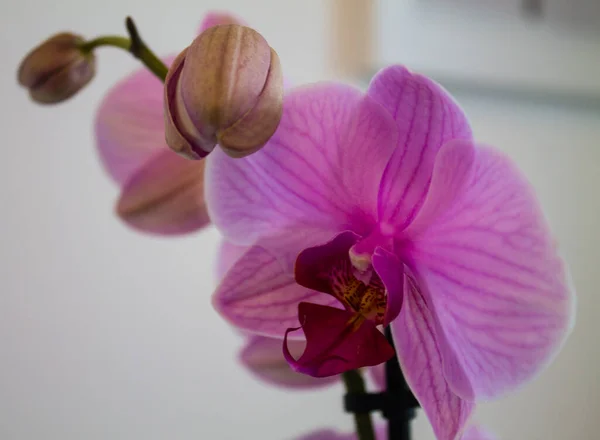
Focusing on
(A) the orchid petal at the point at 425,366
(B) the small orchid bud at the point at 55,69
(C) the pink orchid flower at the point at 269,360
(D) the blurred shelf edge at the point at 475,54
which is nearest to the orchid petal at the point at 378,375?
(C) the pink orchid flower at the point at 269,360

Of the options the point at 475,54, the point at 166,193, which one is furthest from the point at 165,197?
the point at 475,54

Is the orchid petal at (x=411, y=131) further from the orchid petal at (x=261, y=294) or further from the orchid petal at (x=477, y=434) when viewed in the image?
the orchid petal at (x=477, y=434)

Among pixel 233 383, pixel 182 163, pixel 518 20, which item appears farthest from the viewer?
pixel 518 20

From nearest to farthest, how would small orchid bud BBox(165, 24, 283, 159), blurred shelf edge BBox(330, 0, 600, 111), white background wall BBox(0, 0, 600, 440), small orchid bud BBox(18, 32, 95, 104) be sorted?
small orchid bud BBox(165, 24, 283, 159) → small orchid bud BBox(18, 32, 95, 104) → white background wall BBox(0, 0, 600, 440) → blurred shelf edge BBox(330, 0, 600, 111)

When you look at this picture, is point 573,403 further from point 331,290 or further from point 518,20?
point 331,290

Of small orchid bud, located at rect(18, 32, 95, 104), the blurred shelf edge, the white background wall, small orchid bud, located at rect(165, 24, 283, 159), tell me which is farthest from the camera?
the blurred shelf edge

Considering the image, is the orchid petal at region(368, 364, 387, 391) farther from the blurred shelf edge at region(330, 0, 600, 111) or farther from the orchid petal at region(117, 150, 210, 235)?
the blurred shelf edge at region(330, 0, 600, 111)

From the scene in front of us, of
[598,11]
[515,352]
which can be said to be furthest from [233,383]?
[598,11]

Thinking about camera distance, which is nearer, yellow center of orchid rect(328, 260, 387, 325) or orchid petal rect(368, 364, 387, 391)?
yellow center of orchid rect(328, 260, 387, 325)

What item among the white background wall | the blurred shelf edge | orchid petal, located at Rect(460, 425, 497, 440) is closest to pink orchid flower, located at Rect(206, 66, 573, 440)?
orchid petal, located at Rect(460, 425, 497, 440)
